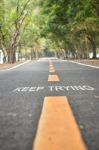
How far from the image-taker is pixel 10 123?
4.80 meters

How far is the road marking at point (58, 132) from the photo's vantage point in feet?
11.5

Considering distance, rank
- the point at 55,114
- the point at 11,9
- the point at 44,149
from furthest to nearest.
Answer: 1. the point at 11,9
2. the point at 55,114
3. the point at 44,149

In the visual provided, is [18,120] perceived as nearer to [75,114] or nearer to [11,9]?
[75,114]

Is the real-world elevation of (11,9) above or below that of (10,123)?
above

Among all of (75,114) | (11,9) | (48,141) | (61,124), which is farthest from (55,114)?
(11,9)

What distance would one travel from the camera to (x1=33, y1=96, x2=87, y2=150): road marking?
350 cm

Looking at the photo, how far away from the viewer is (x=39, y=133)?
158 inches

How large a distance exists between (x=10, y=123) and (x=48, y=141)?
1.25m

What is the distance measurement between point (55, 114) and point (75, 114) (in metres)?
0.34

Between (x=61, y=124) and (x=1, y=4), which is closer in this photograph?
(x=61, y=124)

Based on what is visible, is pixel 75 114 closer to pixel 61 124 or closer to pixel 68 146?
pixel 61 124

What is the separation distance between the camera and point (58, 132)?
4039mm

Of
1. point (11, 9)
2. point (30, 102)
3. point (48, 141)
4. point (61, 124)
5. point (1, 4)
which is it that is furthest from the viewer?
point (11, 9)

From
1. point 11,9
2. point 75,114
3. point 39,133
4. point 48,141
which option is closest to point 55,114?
point 75,114
